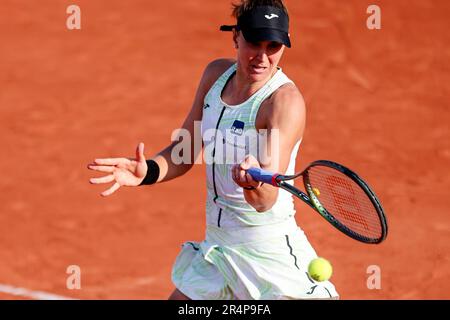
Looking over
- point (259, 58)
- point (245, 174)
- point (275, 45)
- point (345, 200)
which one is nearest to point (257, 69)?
point (259, 58)

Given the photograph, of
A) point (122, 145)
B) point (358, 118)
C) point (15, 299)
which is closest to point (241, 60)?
point (15, 299)

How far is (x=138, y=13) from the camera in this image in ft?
40.3

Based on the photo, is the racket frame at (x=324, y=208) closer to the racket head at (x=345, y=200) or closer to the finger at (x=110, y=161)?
the racket head at (x=345, y=200)

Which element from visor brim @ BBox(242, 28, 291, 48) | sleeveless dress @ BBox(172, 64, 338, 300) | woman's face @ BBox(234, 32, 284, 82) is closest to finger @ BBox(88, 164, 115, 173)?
sleeveless dress @ BBox(172, 64, 338, 300)

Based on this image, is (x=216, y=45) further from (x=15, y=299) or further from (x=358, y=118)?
(x=15, y=299)

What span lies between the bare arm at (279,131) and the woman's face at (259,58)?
0.46 feet

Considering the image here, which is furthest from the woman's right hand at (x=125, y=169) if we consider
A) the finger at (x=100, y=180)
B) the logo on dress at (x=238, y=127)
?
the logo on dress at (x=238, y=127)

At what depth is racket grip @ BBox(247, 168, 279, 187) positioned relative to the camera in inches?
189

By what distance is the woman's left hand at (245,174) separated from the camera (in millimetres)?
4789

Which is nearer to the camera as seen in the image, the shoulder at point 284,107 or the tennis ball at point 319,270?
the shoulder at point 284,107

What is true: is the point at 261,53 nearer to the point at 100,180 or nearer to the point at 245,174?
the point at 245,174

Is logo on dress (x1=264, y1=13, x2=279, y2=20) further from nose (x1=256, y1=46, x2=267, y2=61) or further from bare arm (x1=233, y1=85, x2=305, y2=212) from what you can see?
bare arm (x1=233, y1=85, x2=305, y2=212)

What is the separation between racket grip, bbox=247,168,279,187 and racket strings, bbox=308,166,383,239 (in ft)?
1.10
